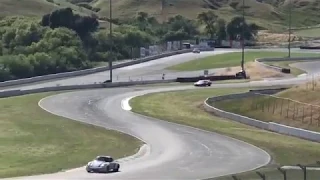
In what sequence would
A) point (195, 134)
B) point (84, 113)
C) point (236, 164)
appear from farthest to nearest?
point (84, 113) < point (195, 134) < point (236, 164)

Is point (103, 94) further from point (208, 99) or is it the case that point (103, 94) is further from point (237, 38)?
point (237, 38)

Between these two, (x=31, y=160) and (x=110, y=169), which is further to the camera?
(x=31, y=160)

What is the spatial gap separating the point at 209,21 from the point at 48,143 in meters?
141

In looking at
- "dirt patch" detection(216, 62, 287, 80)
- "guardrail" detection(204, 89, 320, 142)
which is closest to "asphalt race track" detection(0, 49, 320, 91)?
"dirt patch" detection(216, 62, 287, 80)

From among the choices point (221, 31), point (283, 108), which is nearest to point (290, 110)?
point (283, 108)

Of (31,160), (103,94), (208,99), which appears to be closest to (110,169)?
(31,160)

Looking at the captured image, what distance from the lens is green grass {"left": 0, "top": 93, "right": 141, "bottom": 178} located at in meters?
45.7

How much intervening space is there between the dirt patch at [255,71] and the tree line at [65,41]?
17.0 metres

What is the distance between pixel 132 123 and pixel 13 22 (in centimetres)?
8334

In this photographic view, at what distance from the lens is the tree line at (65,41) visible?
107 m

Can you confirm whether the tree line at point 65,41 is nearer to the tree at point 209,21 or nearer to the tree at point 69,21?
the tree at point 69,21

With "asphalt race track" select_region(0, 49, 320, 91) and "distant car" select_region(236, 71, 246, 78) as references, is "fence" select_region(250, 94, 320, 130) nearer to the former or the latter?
"asphalt race track" select_region(0, 49, 320, 91)

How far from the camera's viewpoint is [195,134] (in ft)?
191

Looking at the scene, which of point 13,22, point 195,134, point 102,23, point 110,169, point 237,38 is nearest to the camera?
point 110,169
